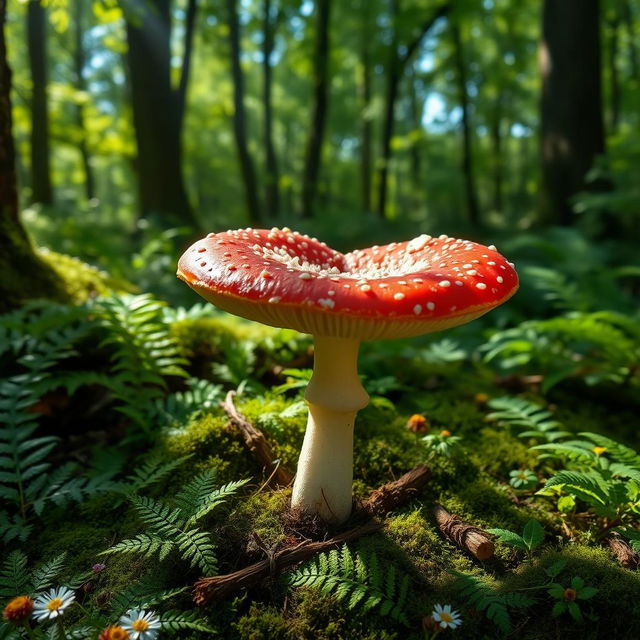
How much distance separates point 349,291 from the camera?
178 cm

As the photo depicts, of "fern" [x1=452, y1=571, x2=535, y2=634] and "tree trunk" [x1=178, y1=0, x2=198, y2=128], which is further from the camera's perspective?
"tree trunk" [x1=178, y1=0, x2=198, y2=128]

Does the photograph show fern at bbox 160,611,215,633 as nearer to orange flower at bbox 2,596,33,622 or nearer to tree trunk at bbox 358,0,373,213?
orange flower at bbox 2,596,33,622

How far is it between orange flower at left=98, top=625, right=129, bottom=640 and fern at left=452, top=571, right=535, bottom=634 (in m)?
1.33

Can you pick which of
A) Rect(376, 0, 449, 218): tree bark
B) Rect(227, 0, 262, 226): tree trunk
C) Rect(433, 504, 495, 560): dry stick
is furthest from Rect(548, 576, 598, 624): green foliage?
Rect(376, 0, 449, 218): tree bark

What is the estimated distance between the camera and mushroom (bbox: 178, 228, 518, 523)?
5.83ft

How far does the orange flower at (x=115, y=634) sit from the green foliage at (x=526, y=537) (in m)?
1.57

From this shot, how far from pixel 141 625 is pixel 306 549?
0.75 meters

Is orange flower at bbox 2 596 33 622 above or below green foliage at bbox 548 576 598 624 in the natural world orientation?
above

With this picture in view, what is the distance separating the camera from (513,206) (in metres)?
29.1

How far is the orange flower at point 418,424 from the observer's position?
3.27 metres

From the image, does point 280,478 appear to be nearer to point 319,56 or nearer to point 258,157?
point 319,56

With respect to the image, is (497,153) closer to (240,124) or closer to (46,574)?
(240,124)

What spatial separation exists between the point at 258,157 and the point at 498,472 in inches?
1511

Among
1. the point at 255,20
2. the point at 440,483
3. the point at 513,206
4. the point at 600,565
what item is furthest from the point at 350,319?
the point at 513,206
